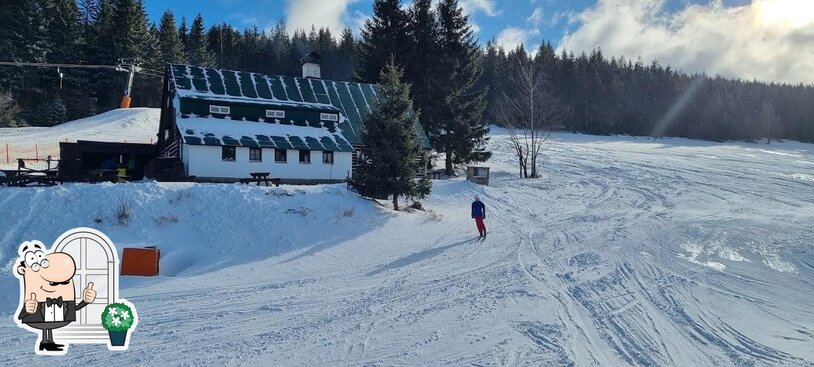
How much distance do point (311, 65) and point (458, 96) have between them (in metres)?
11.1

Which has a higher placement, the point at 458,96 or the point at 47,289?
the point at 458,96

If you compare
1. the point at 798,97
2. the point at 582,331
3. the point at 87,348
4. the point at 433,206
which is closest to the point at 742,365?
the point at 582,331

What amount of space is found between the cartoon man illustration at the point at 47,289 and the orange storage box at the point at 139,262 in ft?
17.6

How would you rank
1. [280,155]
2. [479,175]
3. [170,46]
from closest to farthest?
1. [280,155]
2. [479,175]
3. [170,46]

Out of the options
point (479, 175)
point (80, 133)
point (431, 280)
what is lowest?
point (431, 280)

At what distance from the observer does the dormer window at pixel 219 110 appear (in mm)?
27125

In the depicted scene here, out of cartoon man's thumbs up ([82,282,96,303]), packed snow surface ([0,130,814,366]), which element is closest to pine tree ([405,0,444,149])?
packed snow surface ([0,130,814,366])

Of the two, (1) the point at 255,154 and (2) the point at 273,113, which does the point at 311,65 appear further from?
(1) the point at 255,154

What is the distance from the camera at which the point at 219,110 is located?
2727cm

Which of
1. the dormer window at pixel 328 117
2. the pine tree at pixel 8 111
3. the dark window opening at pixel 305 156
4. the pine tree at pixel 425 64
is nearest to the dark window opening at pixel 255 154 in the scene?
the dark window opening at pixel 305 156

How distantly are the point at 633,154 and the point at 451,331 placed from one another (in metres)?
51.8

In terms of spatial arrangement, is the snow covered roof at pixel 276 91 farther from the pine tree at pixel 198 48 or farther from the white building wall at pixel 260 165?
the pine tree at pixel 198 48

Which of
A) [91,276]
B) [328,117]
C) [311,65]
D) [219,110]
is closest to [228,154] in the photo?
[219,110]

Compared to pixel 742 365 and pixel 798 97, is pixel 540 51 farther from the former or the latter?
pixel 742 365
